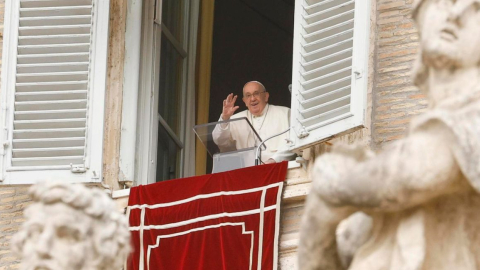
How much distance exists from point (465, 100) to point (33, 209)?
108 centimetres

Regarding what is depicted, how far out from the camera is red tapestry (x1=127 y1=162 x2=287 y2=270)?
49.3 ft

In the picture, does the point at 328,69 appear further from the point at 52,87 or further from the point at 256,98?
the point at 52,87

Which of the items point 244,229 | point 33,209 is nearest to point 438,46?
point 33,209

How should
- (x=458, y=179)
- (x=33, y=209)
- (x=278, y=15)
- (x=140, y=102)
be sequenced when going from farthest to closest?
1. (x=278, y=15)
2. (x=140, y=102)
3. (x=33, y=209)
4. (x=458, y=179)

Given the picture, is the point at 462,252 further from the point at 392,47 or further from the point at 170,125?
the point at 170,125

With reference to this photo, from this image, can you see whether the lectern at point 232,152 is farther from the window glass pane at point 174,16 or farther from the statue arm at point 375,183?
the statue arm at point 375,183

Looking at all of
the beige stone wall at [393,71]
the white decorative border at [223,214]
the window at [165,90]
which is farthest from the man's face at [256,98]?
the beige stone wall at [393,71]

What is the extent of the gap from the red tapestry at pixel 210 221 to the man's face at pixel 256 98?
104 cm

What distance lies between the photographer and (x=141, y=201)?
1552 cm

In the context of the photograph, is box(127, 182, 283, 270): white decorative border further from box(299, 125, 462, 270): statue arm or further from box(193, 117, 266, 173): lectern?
box(299, 125, 462, 270): statue arm

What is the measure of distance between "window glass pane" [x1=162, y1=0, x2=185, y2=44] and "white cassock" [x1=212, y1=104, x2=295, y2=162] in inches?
42.4

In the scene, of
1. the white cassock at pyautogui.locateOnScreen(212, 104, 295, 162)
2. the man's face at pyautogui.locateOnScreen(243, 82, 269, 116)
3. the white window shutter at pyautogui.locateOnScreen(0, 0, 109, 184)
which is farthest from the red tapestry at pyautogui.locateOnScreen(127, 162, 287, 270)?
the man's face at pyautogui.locateOnScreen(243, 82, 269, 116)

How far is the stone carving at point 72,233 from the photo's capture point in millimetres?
5406

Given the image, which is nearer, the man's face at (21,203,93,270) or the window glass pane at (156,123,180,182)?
the man's face at (21,203,93,270)
